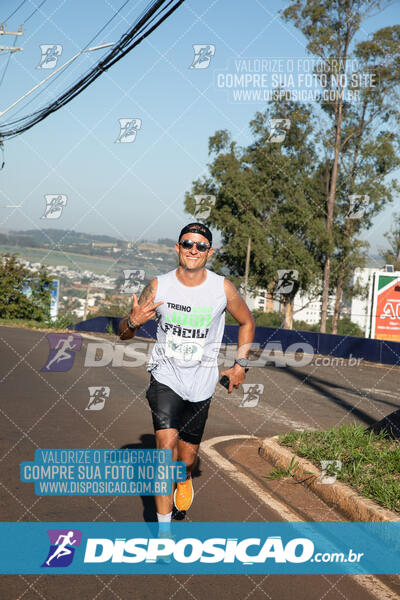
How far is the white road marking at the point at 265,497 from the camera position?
3.95m

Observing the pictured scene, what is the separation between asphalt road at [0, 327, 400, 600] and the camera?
3.82 m

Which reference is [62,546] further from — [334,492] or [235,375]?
[334,492]

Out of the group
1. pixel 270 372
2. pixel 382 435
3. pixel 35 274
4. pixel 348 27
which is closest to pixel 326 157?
pixel 348 27

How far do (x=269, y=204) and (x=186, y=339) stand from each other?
166ft

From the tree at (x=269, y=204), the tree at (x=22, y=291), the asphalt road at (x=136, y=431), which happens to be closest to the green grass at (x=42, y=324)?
the tree at (x=22, y=291)

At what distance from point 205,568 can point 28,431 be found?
4.05 m

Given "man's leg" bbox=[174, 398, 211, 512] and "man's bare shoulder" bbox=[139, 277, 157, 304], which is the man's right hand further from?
"man's leg" bbox=[174, 398, 211, 512]

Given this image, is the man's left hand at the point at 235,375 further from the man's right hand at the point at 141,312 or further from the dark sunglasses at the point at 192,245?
the dark sunglasses at the point at 192,245

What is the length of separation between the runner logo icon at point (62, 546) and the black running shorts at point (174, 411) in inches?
34.9

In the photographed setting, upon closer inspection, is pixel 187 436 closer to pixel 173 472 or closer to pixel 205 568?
pixel 173 472

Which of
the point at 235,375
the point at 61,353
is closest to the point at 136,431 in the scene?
the point at 235,375

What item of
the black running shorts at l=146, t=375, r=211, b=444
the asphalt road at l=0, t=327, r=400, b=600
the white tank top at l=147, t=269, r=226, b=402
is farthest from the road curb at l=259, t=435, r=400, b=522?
the white tank top at l=147, t=269, r=226, b=402

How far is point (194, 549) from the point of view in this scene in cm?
436

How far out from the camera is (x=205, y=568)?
13.6 ft
